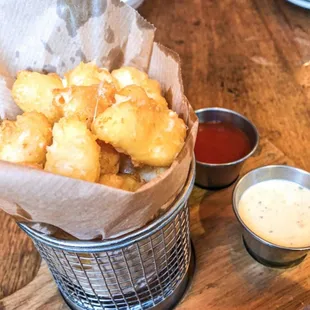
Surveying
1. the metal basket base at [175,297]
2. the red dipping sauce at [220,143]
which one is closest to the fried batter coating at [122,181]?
the metal basket base at [175,297]

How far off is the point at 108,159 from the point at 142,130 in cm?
8

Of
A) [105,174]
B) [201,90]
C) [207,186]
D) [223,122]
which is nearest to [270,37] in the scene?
[201,90]

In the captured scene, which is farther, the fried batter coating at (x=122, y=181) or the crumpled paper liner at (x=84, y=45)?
the crumpled paper liner at (x=84, y=45)

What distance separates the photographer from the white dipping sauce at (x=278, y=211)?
2.93 ft

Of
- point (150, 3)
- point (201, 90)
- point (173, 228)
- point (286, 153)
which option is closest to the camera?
point (173, 228)

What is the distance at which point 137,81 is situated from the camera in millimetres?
755

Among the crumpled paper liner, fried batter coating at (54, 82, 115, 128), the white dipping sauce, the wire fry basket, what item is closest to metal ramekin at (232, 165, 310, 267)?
the white dipping sauce

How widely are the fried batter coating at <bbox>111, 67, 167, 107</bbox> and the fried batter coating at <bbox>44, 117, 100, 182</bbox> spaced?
17 centimetres

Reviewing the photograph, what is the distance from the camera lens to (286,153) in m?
1.16

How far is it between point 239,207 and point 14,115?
519mm

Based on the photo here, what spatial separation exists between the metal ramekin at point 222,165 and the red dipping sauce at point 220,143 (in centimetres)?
1

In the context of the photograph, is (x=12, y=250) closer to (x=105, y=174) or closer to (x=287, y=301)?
(x=105, y=174)

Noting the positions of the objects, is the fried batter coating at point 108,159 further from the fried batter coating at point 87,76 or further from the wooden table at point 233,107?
the wooden table at point 233,107

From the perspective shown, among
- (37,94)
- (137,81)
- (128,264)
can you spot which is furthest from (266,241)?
(37,94)
